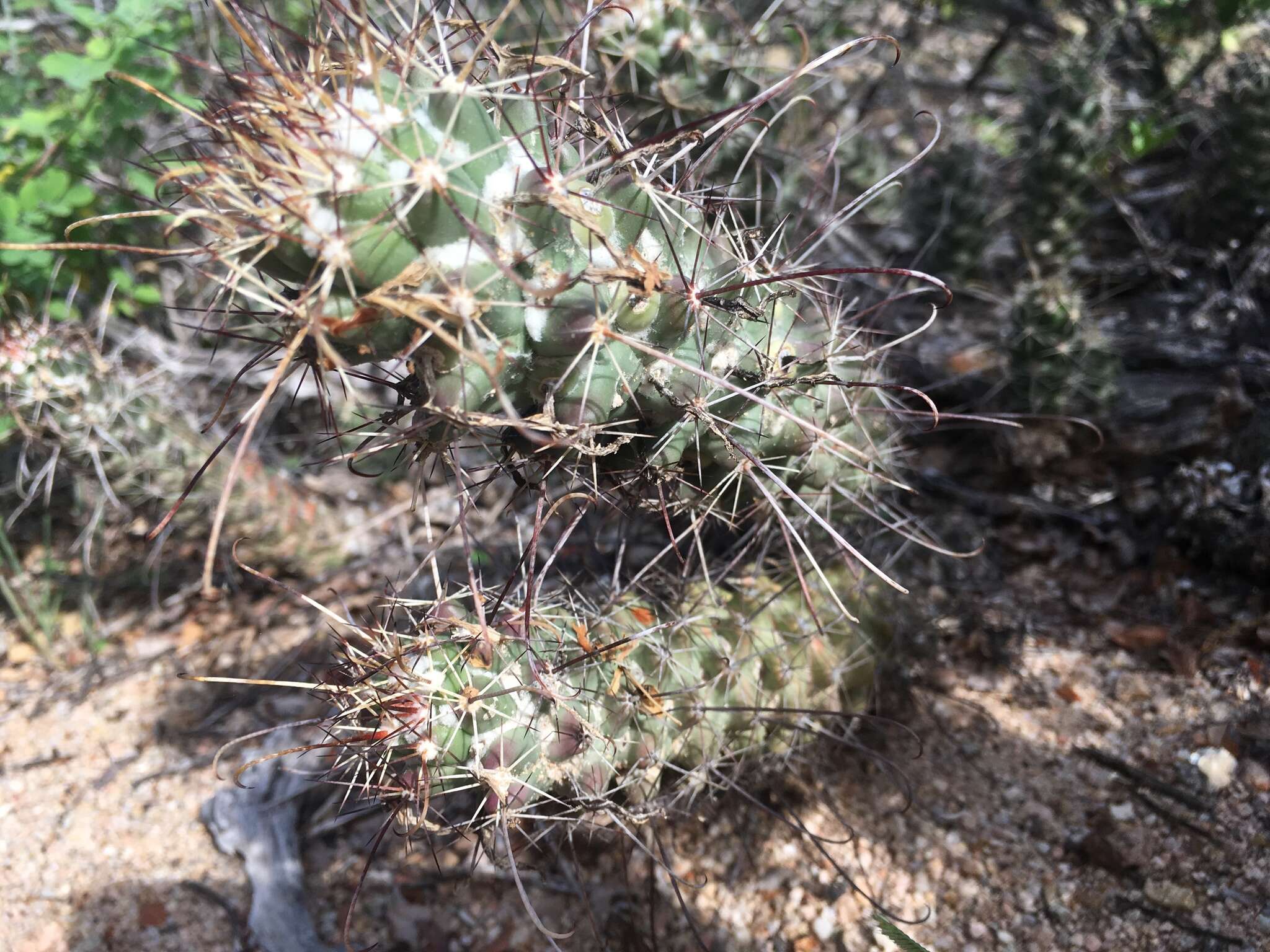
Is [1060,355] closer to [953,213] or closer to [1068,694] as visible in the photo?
[953,213]

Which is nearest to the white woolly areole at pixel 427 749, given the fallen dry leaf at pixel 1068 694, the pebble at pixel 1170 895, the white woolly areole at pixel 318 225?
the white woolly areole at pixel 318 225

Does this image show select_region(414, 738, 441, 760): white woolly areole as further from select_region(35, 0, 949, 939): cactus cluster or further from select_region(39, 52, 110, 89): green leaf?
select_region(39, 52, 110, 89): green leaf

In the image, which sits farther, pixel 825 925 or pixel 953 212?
pixel 953 212

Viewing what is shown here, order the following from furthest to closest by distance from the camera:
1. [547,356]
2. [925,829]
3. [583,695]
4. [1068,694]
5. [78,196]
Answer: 1. [78,196]
2. [1068,694]
3. [925,829]
4. [583,695]
5. [547,356]

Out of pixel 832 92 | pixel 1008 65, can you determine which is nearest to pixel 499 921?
pixel 832 92

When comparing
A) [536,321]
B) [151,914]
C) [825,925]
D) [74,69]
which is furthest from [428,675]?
[74,69]
